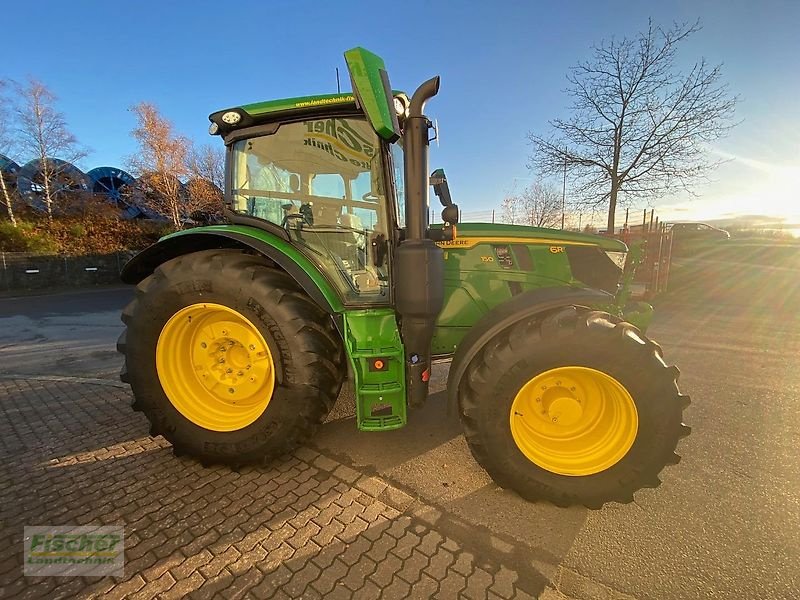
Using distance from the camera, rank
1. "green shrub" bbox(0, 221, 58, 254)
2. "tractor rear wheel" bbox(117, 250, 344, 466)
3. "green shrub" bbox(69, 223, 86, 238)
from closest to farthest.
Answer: "tractor rear wheel" bbox(117, 250, 344, 466) < "green shrub" bbox(0, 221, 58, 254) < "green shrub" bbox(69, 223, 86, 238)

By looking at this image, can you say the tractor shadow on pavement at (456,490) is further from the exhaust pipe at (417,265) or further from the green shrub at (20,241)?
the green shrub at (20,241)

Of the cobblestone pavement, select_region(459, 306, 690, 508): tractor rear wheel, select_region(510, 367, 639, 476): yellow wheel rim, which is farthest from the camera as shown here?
select_region(510, 367, 639, 476): yellow wheel rim

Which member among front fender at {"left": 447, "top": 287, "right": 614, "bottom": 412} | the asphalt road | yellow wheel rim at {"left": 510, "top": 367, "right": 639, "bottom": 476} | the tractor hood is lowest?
the asphalt road

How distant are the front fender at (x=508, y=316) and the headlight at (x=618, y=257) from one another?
29.1 inches

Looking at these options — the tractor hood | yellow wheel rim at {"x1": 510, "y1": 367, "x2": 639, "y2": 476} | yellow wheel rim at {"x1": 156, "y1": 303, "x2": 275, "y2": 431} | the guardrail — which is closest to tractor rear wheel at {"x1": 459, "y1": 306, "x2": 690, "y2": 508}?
yellow wheel rim at {"x1": 510, "y1": 367, "x2": 639, "y2": 476}

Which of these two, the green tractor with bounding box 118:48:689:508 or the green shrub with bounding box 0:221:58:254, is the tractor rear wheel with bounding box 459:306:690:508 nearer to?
the green tractor with bounding box 118:48:689:508

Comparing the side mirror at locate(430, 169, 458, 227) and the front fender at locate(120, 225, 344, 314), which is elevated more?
the side mirror at locate(430, 169, 458, 227)

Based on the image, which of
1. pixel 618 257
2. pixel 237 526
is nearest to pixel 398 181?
pixel 618 257

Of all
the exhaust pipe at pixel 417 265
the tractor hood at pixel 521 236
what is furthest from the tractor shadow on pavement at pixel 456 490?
the tractor hood at pixel 521 236

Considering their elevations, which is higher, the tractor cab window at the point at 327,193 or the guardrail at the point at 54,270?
the tractor cab window at the point at 327,193

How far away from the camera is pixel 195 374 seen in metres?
→ 2.63

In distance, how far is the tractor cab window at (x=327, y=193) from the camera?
7.97ft

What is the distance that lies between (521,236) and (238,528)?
2.51 metres

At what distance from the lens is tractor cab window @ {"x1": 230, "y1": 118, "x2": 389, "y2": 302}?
2.43 meters
